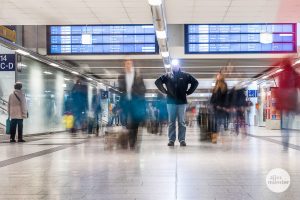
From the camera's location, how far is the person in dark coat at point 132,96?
8.29 m

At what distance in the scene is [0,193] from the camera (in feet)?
12.3

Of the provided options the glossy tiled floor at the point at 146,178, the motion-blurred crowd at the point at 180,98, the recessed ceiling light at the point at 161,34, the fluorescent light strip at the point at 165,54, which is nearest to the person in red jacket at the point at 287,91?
the motion-blurred crowd at the point at 180,98

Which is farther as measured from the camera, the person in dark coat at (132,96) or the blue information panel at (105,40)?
the blue information panel at (105,40)

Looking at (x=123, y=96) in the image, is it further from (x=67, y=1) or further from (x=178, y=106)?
(x=67, y=1)

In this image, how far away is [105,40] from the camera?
1856 cm

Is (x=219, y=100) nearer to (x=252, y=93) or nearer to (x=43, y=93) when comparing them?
(x=43, y=93)

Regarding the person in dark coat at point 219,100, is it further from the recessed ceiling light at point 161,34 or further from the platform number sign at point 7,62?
the platform number sign at point 7,62

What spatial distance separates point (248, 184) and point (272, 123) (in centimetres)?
2087

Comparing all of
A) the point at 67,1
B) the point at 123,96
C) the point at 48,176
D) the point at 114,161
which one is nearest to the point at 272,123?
the point at 67,1

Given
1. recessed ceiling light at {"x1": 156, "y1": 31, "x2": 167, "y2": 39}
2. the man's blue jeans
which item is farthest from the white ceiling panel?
the man's blue jeans

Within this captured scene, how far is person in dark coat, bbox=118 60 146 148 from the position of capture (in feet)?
27.2

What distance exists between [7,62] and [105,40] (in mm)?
4267

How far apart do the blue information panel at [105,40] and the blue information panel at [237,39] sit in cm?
159

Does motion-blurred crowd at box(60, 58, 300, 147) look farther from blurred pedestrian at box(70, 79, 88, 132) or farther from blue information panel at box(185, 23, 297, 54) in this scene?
blue information panel at box(185, 23, 297, 54)
